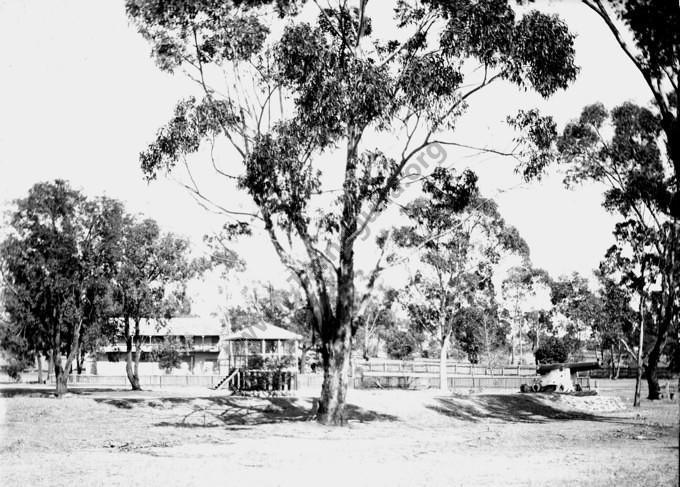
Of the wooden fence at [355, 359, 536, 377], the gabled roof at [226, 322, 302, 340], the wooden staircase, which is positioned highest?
the gabled roof at [226, 322, 302, 340]

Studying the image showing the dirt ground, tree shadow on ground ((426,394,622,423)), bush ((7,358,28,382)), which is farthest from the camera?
bush ((7,358,28,382))

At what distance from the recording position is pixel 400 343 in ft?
321

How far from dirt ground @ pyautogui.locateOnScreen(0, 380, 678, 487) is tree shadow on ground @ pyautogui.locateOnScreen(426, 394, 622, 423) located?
0.24ft

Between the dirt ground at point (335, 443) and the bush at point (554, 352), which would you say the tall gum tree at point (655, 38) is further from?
the bush at point (554, 352)

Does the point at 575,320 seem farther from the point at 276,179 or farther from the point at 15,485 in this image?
the point at 15,485

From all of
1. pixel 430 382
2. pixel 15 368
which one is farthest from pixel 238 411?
pixel 15 368

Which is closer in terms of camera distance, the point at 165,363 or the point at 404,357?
the point at 165,363

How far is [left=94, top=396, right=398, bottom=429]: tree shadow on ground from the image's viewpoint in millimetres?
23562

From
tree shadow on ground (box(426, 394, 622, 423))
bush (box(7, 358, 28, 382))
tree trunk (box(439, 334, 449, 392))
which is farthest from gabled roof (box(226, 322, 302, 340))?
bush (box(7, 358, 28, 382))

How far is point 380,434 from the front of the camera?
20.7 m

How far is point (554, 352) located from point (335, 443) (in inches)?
2198

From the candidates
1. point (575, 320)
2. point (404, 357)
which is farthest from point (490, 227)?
point (404, 357)

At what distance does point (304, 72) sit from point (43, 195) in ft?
55.8

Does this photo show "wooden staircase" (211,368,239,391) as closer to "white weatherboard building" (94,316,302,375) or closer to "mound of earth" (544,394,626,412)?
"mound of earth" (544,394,626,412)
